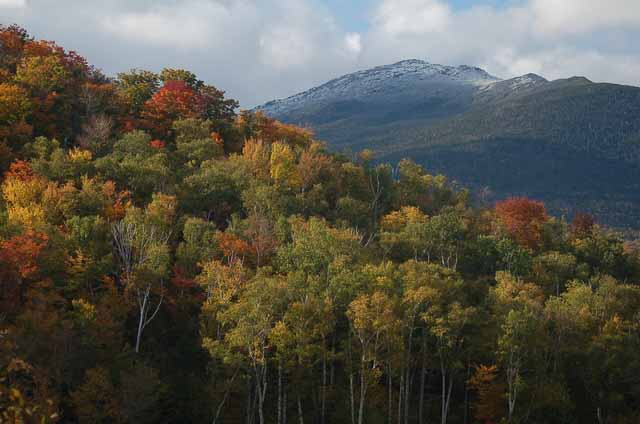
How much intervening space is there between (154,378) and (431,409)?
22.6 m

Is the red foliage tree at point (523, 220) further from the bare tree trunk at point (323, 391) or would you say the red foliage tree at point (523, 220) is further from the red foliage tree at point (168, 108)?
the red foliage tree at point (168, 108)

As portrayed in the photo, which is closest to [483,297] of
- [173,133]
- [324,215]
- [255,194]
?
[324,215]

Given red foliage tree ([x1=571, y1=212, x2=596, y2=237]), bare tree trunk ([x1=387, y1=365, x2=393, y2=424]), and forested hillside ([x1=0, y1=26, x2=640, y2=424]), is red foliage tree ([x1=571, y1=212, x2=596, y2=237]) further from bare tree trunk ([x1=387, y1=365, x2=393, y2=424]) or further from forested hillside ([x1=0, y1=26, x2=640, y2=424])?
bare tree trunk ([x1=387, y1=365, x2=393, y2=424])

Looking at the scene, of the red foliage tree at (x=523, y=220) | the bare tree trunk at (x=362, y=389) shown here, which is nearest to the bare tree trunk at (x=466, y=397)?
the bare tree trunk at (x=362, y=389)

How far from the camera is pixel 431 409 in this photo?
50.6m

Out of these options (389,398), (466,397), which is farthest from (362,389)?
(466,397)

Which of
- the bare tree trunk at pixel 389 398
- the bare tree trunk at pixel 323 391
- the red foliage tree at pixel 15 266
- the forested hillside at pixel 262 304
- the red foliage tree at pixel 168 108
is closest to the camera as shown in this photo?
the red foliage tree at pixel 15 266

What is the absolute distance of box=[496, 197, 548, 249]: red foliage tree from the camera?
78312 millimetres

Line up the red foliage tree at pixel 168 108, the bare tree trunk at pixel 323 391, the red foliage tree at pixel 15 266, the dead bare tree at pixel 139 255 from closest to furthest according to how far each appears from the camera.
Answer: the red foliage tree at pixel 15 266 < the bare tree trunk at pixel 323 391 < the dead bare tree at pixel 139 255 < the red foliage tree at pixel 168 108

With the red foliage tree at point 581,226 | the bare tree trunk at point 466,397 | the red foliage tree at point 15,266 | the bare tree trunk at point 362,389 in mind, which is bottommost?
the bare tree trunk at point 466,397

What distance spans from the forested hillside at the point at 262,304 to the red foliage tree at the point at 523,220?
21.6 feet

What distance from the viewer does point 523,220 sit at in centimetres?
8331

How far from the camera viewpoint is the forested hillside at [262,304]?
132 ft

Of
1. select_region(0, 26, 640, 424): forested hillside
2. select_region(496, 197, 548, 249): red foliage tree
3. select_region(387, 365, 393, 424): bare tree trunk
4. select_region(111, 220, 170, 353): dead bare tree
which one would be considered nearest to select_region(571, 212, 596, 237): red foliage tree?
select_region(496, 197, 548, 249): red foliage tree
